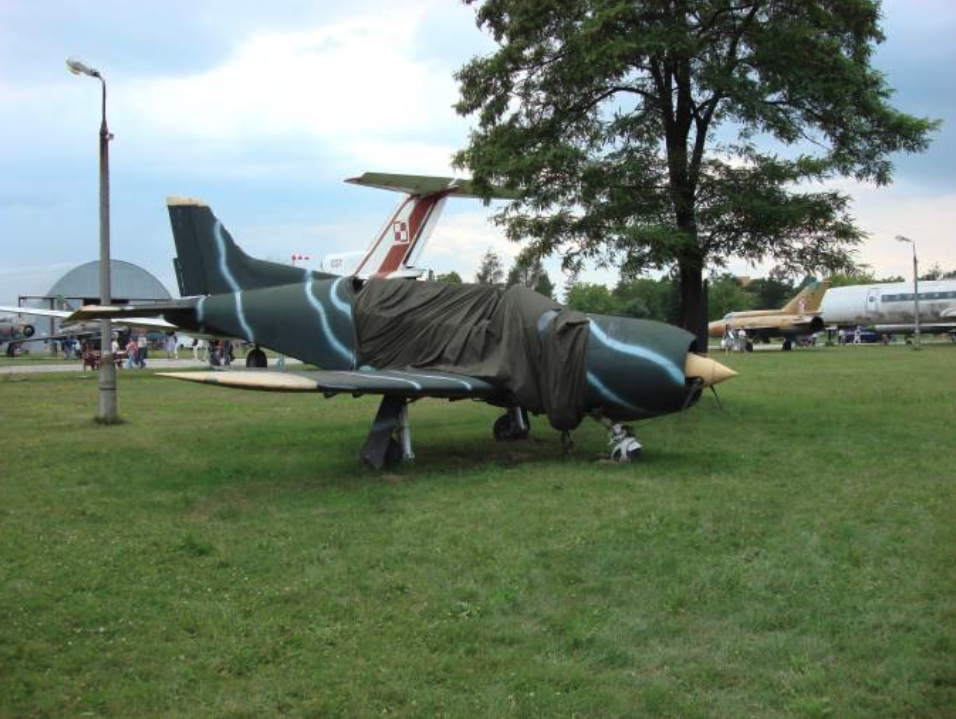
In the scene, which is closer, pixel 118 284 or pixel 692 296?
pixel 692 296

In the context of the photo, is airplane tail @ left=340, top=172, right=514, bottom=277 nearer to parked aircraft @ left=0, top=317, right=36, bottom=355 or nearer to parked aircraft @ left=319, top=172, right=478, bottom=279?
parked aircraft @ left=319, top=172, right=478, bottom=279

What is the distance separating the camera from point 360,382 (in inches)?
352

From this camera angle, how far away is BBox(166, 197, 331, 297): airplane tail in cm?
1376

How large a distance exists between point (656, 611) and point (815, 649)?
0.97m

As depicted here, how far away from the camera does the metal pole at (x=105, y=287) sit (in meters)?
13.2

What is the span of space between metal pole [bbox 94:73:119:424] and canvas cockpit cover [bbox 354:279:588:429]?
5.04 m

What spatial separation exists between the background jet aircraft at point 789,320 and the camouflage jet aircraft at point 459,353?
37073 millimetres

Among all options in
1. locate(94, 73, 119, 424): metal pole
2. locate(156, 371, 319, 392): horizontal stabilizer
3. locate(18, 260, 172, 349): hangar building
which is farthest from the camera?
locate(18, 260, 172, 349): hangar building

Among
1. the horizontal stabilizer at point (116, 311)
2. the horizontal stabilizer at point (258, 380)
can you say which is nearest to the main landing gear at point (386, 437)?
the horizontal stabilizer at point (258, 380)

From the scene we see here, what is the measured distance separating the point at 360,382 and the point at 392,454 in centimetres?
137

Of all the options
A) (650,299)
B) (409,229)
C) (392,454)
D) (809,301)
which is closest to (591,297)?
(650,299)

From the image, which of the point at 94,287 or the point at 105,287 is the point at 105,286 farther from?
the point at 94,287

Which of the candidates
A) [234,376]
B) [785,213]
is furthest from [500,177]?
[234,376]

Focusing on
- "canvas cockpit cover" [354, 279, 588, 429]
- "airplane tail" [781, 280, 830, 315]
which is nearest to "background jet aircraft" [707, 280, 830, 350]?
"airplane tail" [781, 280, 830, 315]
